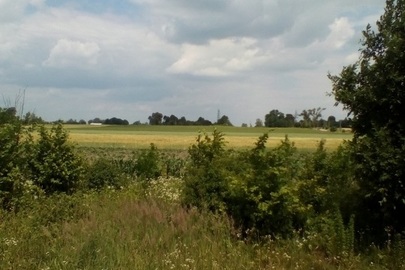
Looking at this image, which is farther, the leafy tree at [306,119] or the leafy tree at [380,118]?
the leafy tree at [306,119]

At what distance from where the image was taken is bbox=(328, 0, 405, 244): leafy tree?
8086mm

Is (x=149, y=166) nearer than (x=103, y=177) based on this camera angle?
No

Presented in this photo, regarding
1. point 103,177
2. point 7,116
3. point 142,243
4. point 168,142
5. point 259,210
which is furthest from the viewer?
point 168,142

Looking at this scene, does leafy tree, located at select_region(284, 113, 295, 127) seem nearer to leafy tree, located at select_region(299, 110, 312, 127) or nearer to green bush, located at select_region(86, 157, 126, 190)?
leafy tree, located at select_region(299, 110, 312, 127)

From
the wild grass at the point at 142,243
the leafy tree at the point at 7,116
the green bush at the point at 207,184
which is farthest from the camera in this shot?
the leafy tree at the point at 7,116

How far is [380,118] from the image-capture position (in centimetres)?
849

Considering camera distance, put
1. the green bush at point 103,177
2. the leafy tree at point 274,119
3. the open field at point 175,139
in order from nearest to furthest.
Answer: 1. the green bush at point 103,177
2. the open field at point 175,139
3. the leafy tree at point 274,119

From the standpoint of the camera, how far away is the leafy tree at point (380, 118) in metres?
8.09

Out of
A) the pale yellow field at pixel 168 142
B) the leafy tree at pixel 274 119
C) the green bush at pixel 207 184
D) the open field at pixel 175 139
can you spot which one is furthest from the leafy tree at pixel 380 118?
the leafy tree at pixel 274 119

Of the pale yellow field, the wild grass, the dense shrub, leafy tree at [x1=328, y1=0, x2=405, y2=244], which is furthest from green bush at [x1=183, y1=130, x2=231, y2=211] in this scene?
the pale yellow field

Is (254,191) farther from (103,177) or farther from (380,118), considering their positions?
(103,177)

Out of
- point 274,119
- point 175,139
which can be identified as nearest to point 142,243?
point 175,139

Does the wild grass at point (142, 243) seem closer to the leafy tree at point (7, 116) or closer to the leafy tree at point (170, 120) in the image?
the leafy tree at point (7, 116)

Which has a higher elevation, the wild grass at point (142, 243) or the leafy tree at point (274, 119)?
the leafy tree at point (274, 119)
